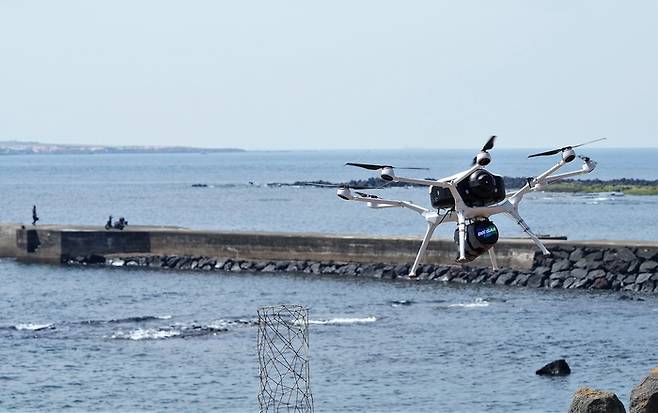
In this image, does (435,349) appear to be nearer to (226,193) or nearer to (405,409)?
(405,409)

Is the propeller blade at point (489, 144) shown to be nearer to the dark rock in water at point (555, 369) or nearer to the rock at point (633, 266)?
the dark rock in water at point (555, 369)

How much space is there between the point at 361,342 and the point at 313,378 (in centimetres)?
696

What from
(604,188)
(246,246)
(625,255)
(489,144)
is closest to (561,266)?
(625,255)

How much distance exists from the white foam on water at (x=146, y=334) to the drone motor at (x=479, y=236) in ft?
122

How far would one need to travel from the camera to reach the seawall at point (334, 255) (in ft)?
200

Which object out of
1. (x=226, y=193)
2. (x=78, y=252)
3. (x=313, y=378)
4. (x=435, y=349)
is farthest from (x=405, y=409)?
(x=226, y=193)

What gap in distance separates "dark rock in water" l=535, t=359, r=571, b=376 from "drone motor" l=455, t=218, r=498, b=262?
27459 mm

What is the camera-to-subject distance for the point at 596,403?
1914cm

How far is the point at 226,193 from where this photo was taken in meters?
188

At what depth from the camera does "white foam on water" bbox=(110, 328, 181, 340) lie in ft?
167

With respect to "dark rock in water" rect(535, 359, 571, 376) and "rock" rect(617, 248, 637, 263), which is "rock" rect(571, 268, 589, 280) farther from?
"dark rock in water" rect(535, 359, 571, 376)

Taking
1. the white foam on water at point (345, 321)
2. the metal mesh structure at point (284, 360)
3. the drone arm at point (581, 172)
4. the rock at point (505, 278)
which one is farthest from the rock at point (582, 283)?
the drone arm at point (581, 172)

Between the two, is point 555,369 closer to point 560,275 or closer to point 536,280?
point 536,280

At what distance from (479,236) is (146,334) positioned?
1530 inches
